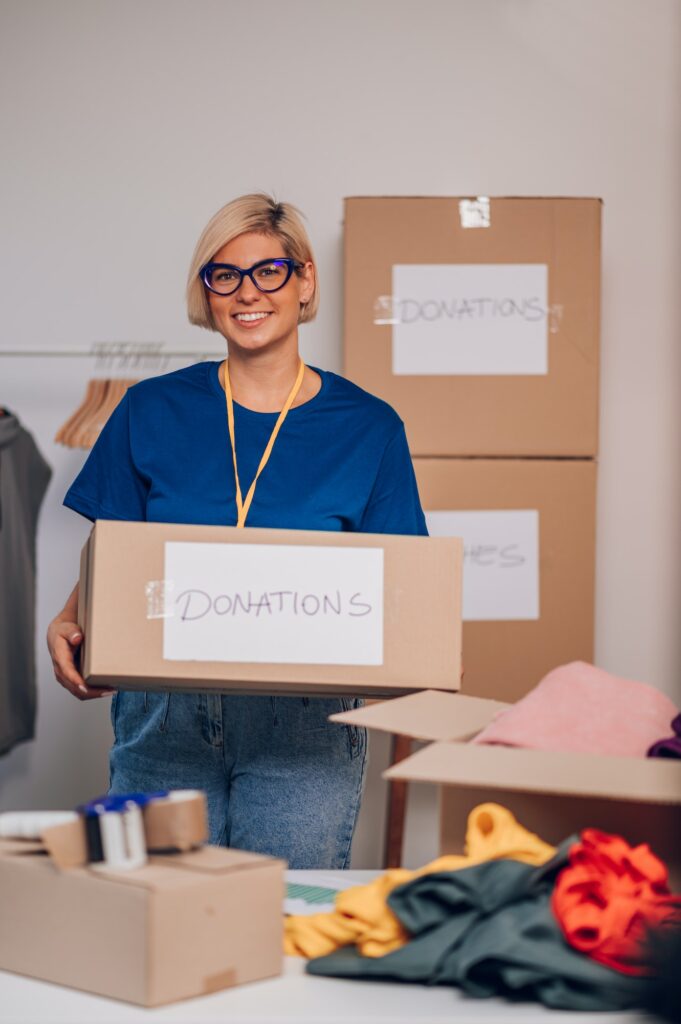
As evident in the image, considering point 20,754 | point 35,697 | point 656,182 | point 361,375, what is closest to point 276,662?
point 361,375

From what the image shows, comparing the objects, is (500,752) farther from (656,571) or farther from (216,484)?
(656,571)

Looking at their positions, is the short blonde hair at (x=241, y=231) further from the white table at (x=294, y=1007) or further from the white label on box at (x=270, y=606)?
the white table at (x=294, y=1007)

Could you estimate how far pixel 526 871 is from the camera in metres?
0.79

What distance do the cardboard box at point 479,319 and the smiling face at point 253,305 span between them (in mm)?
761

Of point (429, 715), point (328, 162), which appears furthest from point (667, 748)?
point (328, 162)

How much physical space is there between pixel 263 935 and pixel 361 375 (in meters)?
1.51

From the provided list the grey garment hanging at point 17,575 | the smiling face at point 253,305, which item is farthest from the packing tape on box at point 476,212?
the grey garment hanging at point 17,575

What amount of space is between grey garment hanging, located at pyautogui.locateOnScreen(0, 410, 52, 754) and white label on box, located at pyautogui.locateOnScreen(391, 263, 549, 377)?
800 millimetres

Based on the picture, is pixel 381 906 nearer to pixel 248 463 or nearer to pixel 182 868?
pixel 182 868

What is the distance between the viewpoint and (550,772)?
0.84m

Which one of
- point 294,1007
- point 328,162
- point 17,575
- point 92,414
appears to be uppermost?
point 328,162

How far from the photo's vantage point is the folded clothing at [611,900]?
0.74 meters

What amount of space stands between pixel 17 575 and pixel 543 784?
173 centimetres

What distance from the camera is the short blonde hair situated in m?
1.42
